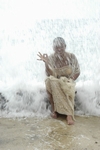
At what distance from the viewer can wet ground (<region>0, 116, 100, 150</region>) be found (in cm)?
299

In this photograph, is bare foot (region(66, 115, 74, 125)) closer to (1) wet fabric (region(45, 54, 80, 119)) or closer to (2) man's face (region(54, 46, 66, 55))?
(1) wet fabric (region(45, 54, 80, 119))

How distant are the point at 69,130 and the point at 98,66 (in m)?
3.64

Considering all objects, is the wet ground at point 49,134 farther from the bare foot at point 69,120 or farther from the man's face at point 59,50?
the man's face at point 59,50

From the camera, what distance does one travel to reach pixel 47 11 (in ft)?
34.7

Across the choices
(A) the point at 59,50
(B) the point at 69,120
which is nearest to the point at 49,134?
(B) the point at 69,120

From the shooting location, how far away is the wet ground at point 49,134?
2.99m

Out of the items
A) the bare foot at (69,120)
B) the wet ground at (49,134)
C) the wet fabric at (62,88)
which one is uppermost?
the wet fabric at (62,88)

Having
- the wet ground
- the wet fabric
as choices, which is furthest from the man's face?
the wet ground

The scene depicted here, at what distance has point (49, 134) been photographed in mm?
3346

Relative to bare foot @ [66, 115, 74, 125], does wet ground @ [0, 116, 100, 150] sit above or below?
below

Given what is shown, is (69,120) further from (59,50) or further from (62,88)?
(59,50)

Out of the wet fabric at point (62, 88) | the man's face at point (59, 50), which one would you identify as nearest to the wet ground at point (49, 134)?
the wet fabric at point (62, 88)

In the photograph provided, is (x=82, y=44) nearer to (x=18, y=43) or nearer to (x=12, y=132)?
(x=18, y=43)

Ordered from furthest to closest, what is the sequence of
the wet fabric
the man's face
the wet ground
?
the man's face → the wet fabric → the wet ground
